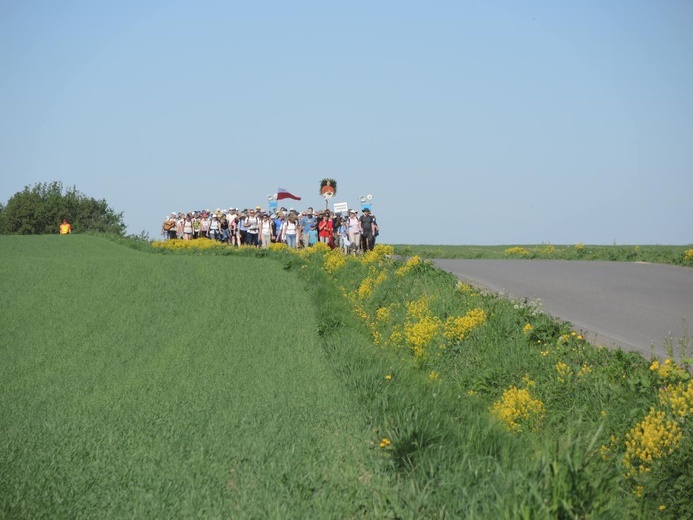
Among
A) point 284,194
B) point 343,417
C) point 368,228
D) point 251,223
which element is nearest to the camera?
point 343,417

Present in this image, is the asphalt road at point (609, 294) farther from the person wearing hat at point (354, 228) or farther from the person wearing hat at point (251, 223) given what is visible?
the person wearing hat at point (251, 223)

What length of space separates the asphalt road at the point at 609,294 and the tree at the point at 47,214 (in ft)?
322

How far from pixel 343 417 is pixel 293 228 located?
114ft

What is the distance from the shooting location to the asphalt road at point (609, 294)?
1373 cm

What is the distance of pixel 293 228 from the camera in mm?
44250

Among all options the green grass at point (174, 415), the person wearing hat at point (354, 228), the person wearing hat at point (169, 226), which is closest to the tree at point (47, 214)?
the person wearing hat at point (169, 226)

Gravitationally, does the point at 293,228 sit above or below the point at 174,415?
above

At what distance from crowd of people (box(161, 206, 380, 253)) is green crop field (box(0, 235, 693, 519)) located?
20445 millimetres

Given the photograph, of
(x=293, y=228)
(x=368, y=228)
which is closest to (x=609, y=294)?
(x=368, y=228)

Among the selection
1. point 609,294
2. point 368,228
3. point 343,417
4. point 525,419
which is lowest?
point 525,419

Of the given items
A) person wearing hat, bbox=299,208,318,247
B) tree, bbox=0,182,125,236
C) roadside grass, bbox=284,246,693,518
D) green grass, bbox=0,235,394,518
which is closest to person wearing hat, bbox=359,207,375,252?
person wearing hat, bbox=299,208,318,247

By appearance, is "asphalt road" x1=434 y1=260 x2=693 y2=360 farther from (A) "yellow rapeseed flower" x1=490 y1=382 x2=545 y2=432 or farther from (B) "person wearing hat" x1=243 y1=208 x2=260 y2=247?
(B) "person wearing hat" x1=243 y1=208 x2=260 y2=247

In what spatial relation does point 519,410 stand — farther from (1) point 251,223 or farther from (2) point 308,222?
(1) point 251,223

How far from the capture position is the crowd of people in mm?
39531
